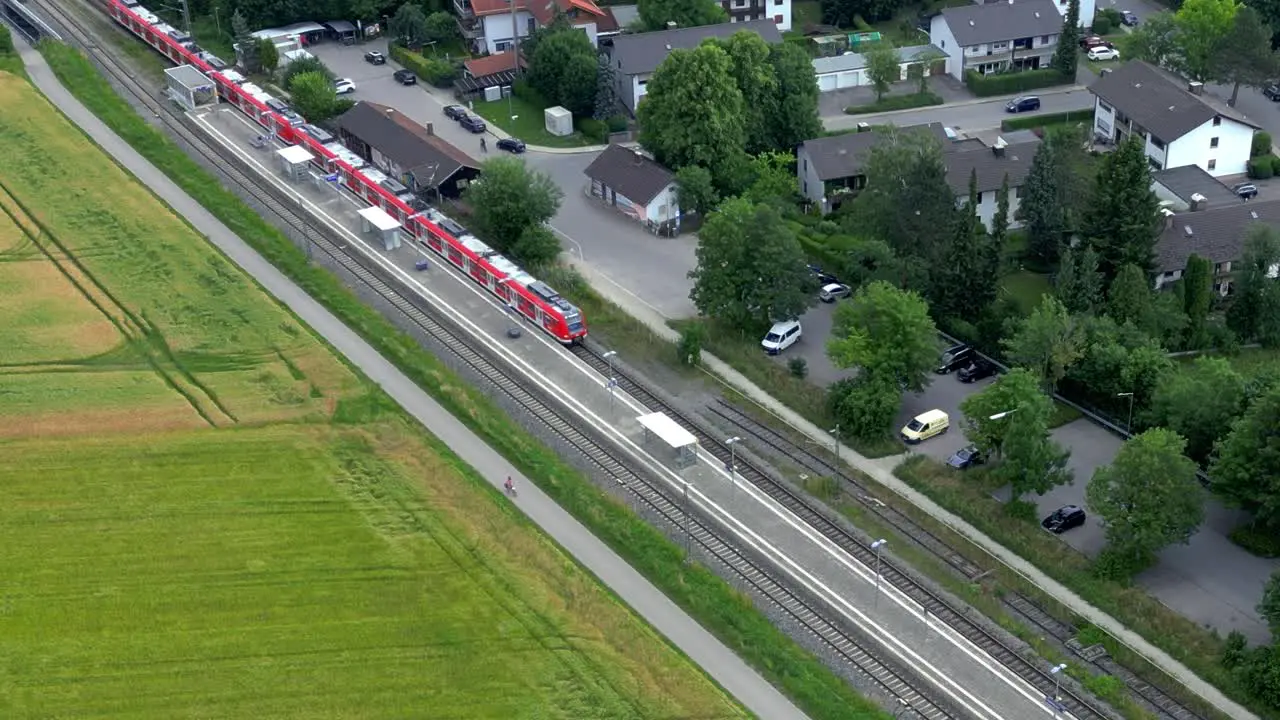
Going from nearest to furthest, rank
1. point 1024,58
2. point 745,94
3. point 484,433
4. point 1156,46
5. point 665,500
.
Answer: point 665,500, point 484,433, point 745,94, point 1156,46, point 1024,58

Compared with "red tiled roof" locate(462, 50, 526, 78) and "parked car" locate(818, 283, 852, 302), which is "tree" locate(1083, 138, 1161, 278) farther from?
"red tiled roof" locate(462, 50, 526, 78)

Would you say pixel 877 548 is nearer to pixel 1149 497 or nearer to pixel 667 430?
pixel 1149 497

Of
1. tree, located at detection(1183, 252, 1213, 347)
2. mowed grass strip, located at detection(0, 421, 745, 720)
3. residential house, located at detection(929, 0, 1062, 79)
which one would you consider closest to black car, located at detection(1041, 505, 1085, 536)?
tree, located at detection(1183, 252, 1213, 347)

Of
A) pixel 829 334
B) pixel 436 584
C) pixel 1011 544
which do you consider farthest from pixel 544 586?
pixel 829 334

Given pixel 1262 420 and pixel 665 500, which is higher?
pixel 1262 420

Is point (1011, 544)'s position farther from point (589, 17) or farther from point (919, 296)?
point (589, 17)

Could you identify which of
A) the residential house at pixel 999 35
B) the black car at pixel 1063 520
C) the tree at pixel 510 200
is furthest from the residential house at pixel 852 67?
the black car at pixel 1063 520
